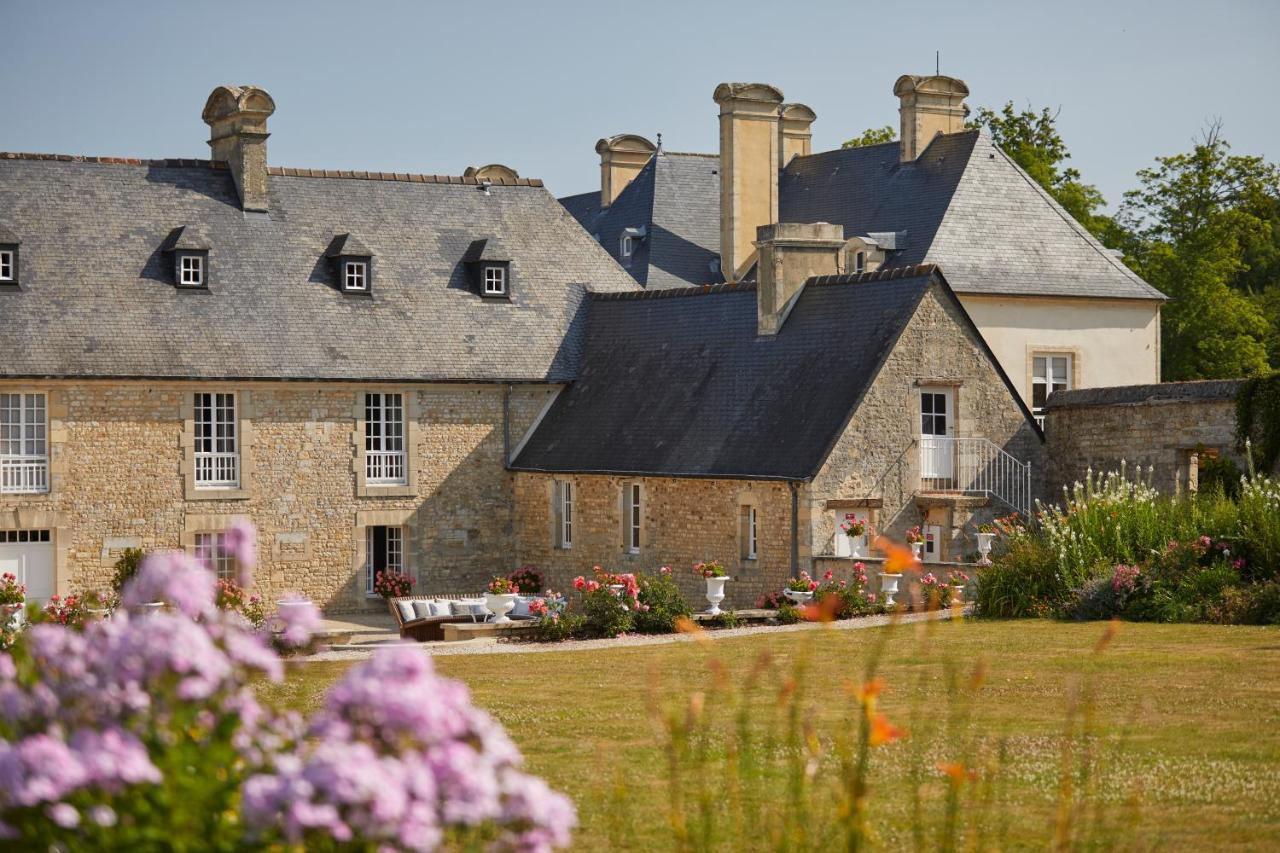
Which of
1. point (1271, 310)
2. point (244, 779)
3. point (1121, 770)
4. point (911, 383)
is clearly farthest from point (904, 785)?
point (1271, 310)

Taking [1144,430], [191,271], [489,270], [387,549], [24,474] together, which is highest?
[489,270]

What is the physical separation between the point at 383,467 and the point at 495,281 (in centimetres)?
410

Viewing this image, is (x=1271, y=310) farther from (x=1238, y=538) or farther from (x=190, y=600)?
(x=190, y=600)

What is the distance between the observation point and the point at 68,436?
2717cm

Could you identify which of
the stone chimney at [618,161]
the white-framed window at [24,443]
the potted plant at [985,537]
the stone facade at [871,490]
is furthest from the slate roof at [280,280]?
the stone chimney at [618,161]

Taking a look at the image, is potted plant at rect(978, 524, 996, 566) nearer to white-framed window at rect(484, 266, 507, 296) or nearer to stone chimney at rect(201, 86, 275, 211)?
white-framed window at rect(484, 266, 507, 296)

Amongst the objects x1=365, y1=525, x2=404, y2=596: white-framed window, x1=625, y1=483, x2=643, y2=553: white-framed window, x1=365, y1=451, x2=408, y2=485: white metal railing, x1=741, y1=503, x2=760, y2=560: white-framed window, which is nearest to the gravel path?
x1=741, y1=503, x2=760, y2=560: white-framed window

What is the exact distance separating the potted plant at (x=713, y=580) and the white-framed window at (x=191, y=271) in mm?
9771

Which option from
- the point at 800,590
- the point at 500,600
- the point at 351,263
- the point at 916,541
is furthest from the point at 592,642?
the point at 351,263

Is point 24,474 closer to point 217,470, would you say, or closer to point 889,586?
point 217,470

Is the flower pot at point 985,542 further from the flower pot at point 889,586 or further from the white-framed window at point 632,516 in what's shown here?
the white-framed window at point 632,516

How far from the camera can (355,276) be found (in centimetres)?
3052

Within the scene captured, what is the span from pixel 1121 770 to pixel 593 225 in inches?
1378

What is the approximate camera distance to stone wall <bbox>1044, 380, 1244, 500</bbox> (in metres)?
24.6
